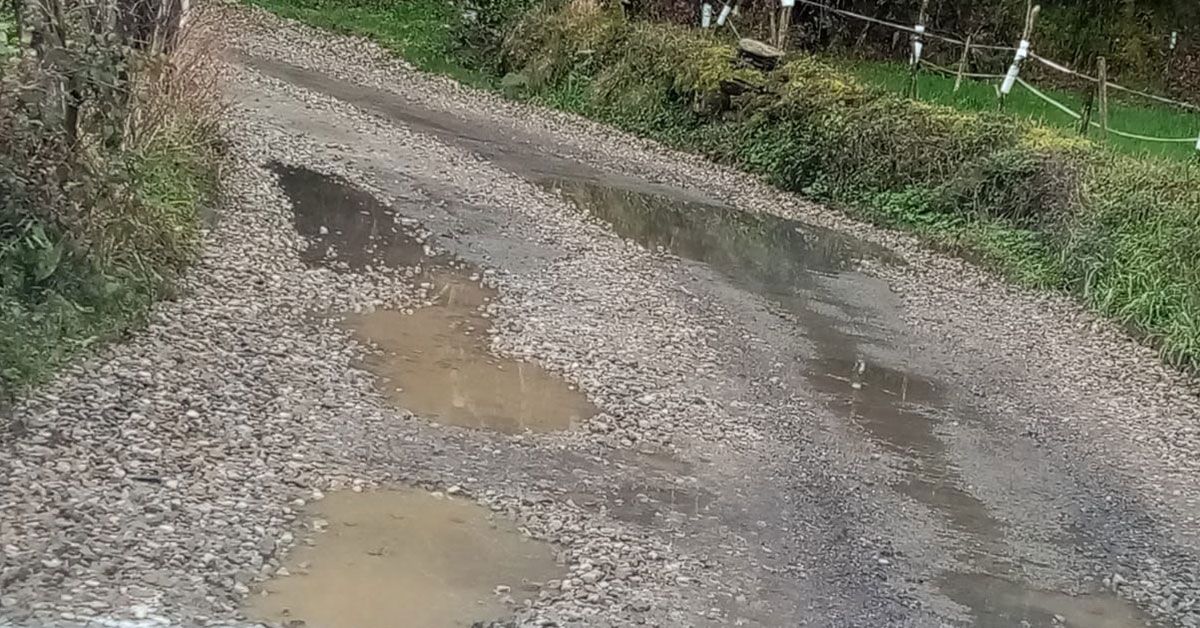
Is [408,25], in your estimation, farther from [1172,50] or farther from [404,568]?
[404,568]

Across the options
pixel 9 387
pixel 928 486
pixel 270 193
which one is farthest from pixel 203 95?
pixel 928 486

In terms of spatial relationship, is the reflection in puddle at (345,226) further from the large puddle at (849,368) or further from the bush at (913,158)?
the bush at (913,158)

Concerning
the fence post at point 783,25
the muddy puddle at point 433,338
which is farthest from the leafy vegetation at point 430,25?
the muddy puddle at point 433,338

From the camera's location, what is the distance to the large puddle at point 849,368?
5590 millimetres

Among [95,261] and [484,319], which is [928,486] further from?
[95,261]

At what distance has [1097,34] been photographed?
23125 mm

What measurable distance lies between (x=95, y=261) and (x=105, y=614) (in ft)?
10.1

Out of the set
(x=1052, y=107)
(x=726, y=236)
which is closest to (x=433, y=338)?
(x=726, y=236)

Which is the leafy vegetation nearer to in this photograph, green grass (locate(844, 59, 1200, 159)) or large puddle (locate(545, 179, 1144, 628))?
green grass (locate(844, 59, 1200, 159))

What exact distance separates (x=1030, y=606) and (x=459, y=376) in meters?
3.24

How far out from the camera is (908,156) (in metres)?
13.8

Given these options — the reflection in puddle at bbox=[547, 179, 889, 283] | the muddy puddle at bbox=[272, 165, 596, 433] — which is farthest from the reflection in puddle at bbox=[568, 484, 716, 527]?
the reflection in puddle at bbox=[547, 179, 889, 283]

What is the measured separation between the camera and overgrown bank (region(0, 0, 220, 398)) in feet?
20.6

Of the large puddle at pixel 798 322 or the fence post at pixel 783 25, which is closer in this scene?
the large puddle at pixel 798 322
